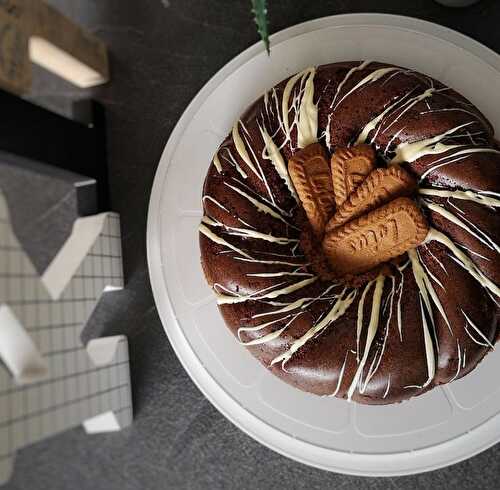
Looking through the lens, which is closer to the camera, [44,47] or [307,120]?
[307,120]

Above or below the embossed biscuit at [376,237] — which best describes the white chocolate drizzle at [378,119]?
above

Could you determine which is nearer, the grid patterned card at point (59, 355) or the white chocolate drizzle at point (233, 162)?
the grid patterned card at point (59, 355)

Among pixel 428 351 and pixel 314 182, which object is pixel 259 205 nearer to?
pixel 314 182

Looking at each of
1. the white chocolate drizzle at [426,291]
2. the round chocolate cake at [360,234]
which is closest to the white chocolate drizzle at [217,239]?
the round chocolate cake at [360,234]

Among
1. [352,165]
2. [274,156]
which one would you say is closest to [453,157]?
[352,165]

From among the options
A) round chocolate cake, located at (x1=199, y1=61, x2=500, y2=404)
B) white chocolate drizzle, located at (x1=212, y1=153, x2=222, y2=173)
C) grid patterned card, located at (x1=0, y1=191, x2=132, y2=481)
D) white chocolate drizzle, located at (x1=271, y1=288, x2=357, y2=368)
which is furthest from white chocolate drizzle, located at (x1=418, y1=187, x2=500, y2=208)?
grid patterned card, located at (x1=0, y1=191, x2=132, y2=481)

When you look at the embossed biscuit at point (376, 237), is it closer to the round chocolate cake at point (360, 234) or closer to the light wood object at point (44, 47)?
the round chocolate cake at point (360, 234)
